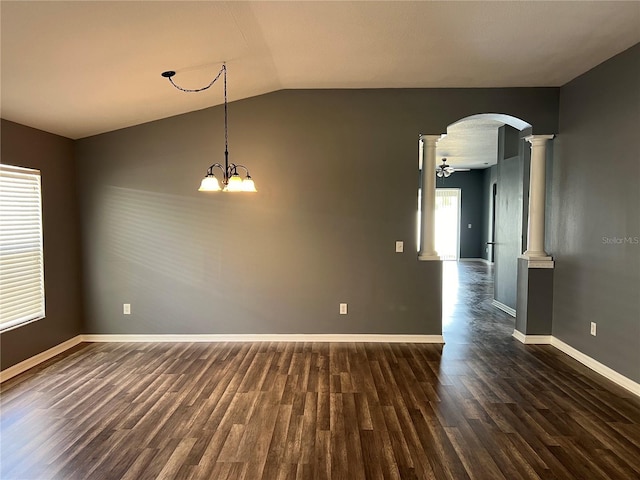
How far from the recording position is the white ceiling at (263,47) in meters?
2.38

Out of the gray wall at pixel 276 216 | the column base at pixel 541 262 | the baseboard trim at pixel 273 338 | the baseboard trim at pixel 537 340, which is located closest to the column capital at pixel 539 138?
the gray wall at pixel 276 216

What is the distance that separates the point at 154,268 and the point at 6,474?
8.06 feet

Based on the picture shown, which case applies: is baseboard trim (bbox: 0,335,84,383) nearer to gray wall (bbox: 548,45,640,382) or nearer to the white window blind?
the white window blind

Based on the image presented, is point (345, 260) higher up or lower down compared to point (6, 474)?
higher up

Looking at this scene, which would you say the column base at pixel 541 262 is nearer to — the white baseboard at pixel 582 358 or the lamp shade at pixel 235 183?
the white baseboard at pixel 582 358

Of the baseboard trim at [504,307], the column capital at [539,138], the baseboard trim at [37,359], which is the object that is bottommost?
the baseboard trim at [37,359]

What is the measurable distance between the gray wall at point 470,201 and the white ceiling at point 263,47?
26.5 ft

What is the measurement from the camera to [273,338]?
4355 mm

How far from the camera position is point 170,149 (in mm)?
4266

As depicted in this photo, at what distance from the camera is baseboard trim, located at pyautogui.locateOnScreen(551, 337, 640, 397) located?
311 cm

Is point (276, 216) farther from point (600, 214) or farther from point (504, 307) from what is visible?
point (504, 307)

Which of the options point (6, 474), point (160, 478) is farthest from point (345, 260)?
point (6, 474)

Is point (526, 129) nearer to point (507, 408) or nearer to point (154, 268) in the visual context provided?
point (507, 408)

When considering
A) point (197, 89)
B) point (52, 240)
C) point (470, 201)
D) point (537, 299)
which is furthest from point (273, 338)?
point (470, 201)
